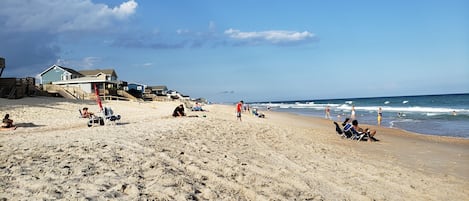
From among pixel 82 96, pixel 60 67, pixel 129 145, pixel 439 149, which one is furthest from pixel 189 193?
pixel 60 67

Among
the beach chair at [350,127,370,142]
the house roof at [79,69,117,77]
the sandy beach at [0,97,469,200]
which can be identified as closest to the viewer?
the sandy beach at [0,97,469,200]

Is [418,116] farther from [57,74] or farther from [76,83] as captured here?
[57,74]

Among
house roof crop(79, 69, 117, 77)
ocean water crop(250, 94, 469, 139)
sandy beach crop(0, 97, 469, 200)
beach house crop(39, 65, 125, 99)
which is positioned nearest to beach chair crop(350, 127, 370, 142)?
sandy beach crop(0, 97, 469, 200)

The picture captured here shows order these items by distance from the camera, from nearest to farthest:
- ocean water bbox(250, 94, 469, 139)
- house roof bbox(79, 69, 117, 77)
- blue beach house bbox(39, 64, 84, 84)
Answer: ocean water bbox(250, 94, 469, 139), blue beach house bbox(39, 64, 84, 84), house roof bbox(79, 69, 117, 77)

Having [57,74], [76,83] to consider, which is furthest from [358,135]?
[57,74]

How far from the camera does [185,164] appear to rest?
6.81 meters

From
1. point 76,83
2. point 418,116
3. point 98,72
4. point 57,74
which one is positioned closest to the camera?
point 418,116

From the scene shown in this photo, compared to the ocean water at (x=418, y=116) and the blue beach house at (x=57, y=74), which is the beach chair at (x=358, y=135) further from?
the blue beach house at (x=57, y=74)

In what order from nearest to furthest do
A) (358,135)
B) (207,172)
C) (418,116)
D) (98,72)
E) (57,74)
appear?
(207,172)
(358,135)
(418,116)
(57,74)
(98,72)

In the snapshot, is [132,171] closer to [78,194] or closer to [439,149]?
[78,194]

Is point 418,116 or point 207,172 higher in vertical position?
point 207,172

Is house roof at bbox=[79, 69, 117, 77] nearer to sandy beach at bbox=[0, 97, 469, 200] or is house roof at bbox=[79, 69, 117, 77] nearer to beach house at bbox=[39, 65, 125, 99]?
beach house at bbox=[39, 65, 125, 99]

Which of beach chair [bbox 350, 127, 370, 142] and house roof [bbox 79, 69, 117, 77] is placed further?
house roof [bbox 79, 69, 117, 77]

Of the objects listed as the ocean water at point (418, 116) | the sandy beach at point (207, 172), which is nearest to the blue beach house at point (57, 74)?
the ocean water at point (418, 116)
